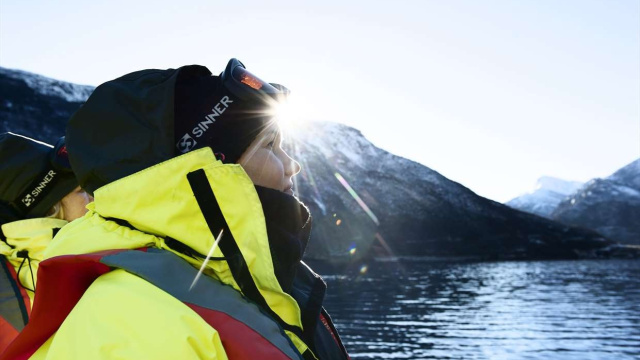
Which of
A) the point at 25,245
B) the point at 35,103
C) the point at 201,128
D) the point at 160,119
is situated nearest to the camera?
the point at 160,119

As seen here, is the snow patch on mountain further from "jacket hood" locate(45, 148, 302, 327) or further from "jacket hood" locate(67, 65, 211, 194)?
"jacket hood" locate(45, 148, 302, 327)

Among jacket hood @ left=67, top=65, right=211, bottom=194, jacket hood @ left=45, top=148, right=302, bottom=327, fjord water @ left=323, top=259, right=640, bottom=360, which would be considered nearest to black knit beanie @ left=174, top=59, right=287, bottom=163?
jacket hood @ left=67, top=65, right=211, bottom=194

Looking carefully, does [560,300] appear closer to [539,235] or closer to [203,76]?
[203,76]

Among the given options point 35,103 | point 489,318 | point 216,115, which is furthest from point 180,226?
point 35,103

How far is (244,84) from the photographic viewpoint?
209 centimetres

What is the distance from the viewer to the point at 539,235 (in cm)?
19800

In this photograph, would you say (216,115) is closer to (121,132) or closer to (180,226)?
(121,132)

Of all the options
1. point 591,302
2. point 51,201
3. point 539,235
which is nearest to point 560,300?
point 591,302

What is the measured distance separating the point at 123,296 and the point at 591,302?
258ft

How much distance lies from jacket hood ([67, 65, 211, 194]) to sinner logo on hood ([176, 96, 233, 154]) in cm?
9

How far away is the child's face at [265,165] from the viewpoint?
6.97ft

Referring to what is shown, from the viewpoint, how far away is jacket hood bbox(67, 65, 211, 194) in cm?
176

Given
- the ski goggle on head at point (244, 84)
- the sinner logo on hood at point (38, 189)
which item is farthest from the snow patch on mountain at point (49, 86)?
the ski goggle on head at point (244, 84)

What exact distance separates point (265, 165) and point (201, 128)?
1.03ft
